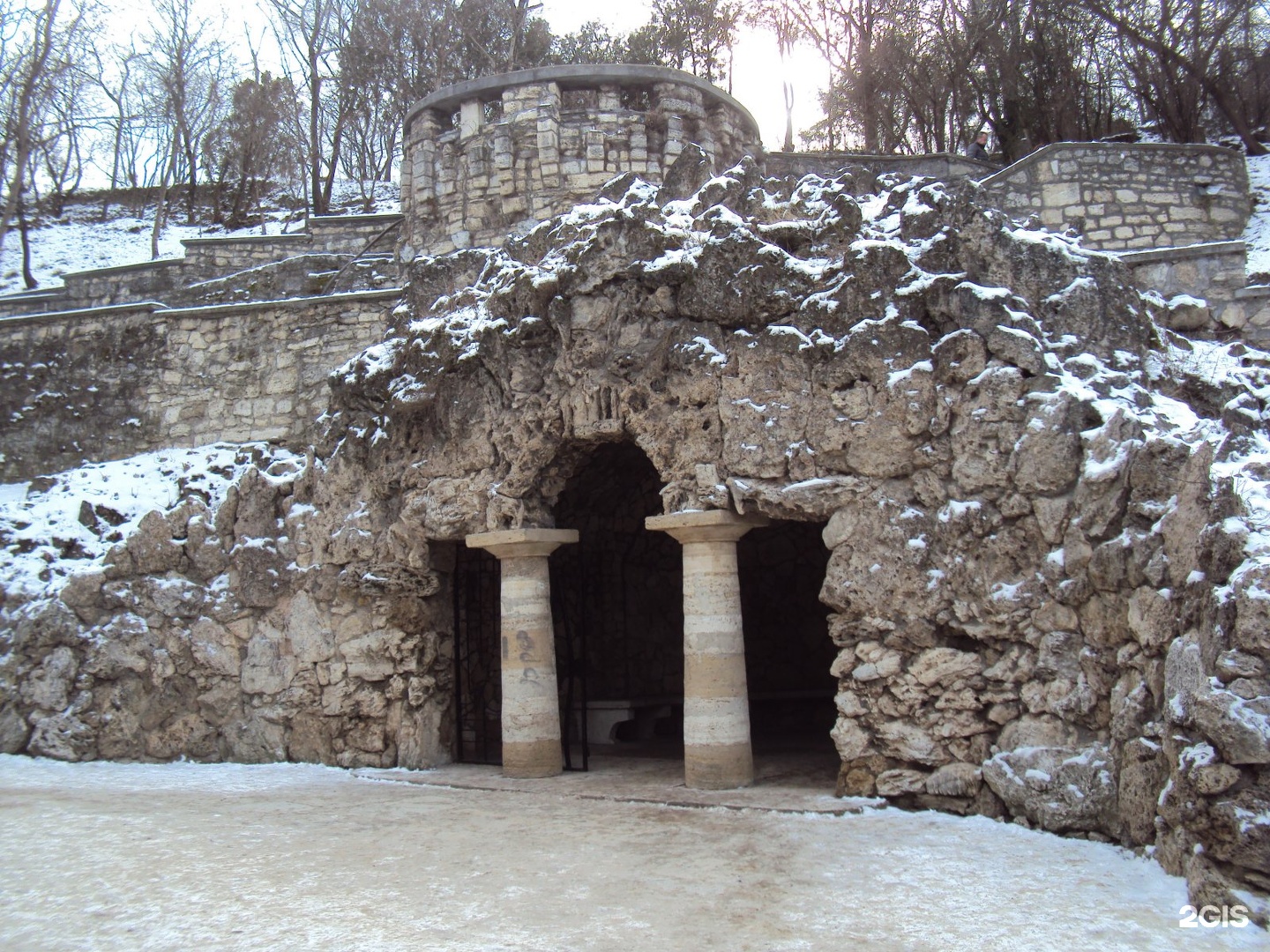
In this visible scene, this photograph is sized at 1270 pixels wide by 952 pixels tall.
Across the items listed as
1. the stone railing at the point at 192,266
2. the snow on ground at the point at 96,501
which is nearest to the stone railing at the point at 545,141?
the stone railing at the point at 192,266

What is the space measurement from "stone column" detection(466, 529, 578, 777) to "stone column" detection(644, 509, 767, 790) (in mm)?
1424

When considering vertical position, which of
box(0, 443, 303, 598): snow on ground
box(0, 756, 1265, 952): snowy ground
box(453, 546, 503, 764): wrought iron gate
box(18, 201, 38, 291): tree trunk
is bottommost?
box(0, 756, 1265, 952): snowy ground

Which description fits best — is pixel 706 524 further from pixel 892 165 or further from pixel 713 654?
pixel 892 165

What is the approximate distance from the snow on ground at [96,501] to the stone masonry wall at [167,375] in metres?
0.39

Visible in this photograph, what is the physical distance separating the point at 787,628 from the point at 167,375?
8262 mm

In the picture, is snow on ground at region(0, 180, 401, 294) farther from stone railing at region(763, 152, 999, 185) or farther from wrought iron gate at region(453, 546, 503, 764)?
wrought iron gate at region(453, 546, 503, 764)

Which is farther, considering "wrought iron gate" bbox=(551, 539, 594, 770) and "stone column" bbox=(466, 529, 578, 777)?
"wrought iron gate" bbox=(551, 539, 594, 770)

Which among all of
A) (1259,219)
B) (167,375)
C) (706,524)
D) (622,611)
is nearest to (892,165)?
(1259,219)

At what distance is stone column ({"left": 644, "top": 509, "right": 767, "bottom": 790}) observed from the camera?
28.3 feet

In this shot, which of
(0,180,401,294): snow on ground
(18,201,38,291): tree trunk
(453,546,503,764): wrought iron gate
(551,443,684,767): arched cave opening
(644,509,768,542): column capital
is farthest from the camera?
(0,180,401,294): snow on ground

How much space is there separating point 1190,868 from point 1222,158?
8843 millimetres

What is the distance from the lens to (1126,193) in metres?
11.2

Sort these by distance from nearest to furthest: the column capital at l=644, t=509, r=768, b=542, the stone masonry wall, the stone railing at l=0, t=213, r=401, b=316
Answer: the column capital at l=644, t=509, r=768, b=542 < the stone masonry wall < the stone railing at l=0, t=213, r=401, b=316

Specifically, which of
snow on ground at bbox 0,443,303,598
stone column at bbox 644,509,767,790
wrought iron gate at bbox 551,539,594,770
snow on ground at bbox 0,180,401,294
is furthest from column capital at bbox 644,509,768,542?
snow on ground at bbox 0,180,401,294
